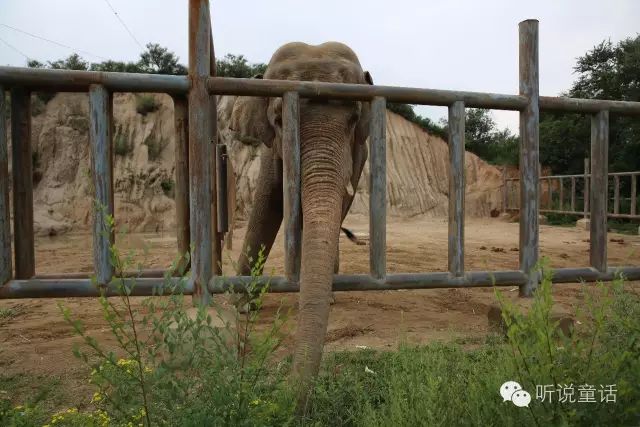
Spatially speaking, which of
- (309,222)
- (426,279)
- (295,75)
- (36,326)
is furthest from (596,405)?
(36,326)

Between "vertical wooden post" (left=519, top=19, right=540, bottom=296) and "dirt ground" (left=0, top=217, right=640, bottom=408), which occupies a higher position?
"vertical wooden post" (left=519, top=19, right=540, bottom=296)

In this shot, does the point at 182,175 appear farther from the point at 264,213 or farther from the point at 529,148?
the point at 529,148

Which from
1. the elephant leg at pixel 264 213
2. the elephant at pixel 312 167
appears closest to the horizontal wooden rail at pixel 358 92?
the elephant at pixel 312 167

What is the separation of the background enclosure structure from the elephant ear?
3.63 ft

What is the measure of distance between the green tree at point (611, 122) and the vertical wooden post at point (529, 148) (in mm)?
19067

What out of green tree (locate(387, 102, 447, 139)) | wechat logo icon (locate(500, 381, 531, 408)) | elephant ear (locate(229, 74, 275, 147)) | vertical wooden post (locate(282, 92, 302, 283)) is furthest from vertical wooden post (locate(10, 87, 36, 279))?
green tree (locate(387, 102, 447, 139))

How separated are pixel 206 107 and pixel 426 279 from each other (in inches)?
81.0

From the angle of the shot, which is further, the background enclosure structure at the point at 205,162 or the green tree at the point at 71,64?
the green tree at the point at 71,64

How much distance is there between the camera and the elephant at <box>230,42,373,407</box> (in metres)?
2.62

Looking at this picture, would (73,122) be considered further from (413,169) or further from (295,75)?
(295,75)

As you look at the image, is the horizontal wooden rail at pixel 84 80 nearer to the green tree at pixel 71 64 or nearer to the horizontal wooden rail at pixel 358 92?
the horizontal wooden rail at pixel 358 92

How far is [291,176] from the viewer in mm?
3592

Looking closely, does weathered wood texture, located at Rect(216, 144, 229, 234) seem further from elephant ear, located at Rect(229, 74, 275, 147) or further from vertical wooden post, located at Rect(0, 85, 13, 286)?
vertical wooden post, located at Rect(0, 85, 13, 286)

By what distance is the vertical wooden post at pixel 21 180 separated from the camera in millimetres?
3537
